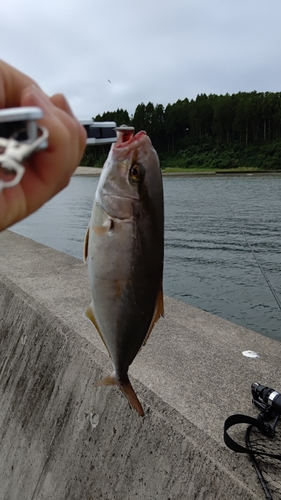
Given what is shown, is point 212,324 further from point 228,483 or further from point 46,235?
point 46,235

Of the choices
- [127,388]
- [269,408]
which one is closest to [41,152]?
[127,388]

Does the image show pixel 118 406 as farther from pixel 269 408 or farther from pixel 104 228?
pixel 104 228

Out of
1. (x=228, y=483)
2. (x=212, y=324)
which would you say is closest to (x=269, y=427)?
(x=228, y=483)

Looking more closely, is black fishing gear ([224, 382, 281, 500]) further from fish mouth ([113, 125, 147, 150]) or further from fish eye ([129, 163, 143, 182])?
fish mouth ([113, 125, 147, 150])

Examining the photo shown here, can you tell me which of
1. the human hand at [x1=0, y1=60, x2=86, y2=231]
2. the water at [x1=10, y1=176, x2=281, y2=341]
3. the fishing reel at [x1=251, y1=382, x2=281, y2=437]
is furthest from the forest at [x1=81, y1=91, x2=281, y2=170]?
the human hand at [x1=0, y1=60, x2=86, y2=231]

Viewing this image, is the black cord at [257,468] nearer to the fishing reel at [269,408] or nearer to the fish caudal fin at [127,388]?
the fishing reel at [269,408]

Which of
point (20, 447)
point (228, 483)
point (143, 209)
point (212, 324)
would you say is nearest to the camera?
point (143, 209)

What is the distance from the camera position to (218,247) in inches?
504

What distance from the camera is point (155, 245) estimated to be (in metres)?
1.69

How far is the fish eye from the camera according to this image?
1.66 m

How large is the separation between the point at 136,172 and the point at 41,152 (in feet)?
2.52

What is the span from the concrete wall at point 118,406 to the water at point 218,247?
374 centimetres

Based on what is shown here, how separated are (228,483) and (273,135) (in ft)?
178

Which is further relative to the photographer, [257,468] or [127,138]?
[257,468]
